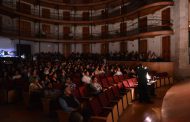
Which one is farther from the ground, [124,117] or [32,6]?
[32,6]

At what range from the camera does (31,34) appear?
23.8m

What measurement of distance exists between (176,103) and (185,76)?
7541 millimetres

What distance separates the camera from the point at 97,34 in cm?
2773

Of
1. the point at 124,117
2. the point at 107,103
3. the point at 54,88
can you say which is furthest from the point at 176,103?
the point at 54,88

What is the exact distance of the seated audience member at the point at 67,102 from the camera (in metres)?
5.35

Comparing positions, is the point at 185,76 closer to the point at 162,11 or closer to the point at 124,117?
the point at 162,11

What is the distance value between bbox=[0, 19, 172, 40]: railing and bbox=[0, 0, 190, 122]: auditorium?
9cm

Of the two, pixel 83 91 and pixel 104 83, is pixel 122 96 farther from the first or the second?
pixel 104 83

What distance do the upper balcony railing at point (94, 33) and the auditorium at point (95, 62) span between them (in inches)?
3.7

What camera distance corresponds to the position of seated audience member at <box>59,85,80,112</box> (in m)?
5.35

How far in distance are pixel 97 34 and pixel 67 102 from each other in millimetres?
22719

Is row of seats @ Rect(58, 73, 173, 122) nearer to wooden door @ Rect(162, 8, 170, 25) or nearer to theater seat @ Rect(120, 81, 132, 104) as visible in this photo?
theater seat @ Rect(120, 81, 132, 104)

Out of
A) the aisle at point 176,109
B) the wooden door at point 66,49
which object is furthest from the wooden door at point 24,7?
the aisle at point 176,109

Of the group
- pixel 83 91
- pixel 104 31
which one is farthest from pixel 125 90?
pixel 104 31
